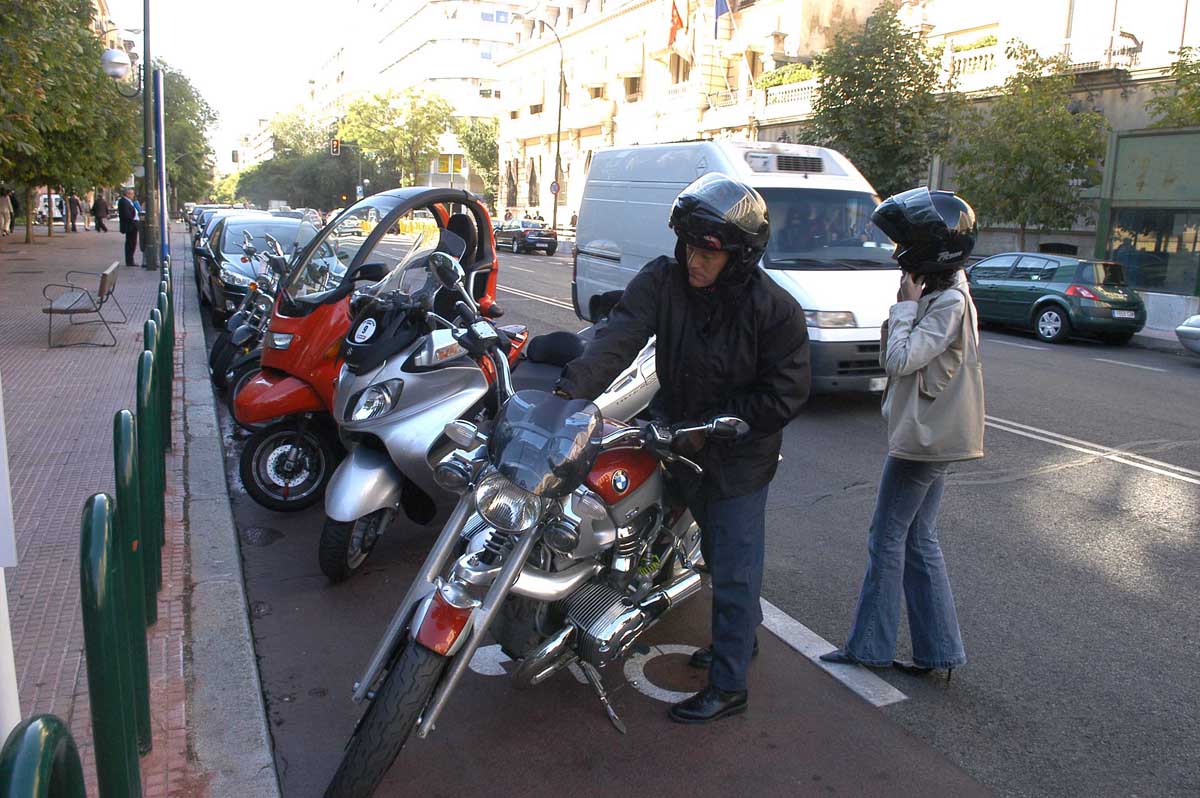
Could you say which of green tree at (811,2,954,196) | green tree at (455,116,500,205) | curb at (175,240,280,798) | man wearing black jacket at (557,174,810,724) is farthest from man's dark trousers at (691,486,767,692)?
green tree at (455,116,500,205)

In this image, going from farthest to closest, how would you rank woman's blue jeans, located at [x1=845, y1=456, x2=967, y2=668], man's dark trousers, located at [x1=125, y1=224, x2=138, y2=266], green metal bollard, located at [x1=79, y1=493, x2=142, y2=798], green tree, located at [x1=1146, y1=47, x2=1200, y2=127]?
man's dark trousers, located at [x1=125, y1=224, x2=138, y2=266], green tree, located at [x1=1146, y1=47, x2=1200, y2=127], woman's blue jeans, located at [x1=845, y1=456, x2=967, y2=668], green metal bollard, located at [x1=79, y1=493, x2=142, y2=798]

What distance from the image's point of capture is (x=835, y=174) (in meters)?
10.4

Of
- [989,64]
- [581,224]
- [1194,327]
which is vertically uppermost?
[989,64]

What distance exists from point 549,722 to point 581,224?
399 inches

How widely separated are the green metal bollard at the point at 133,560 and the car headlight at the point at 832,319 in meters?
6.54

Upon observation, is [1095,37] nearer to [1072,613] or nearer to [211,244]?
[211,244]

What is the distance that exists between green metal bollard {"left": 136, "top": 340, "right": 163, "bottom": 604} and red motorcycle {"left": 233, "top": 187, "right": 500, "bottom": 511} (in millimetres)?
925

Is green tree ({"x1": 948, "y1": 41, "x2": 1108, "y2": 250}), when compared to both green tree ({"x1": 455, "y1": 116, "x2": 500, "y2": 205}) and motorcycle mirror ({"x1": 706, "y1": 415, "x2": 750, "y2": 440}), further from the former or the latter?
green tree ({"x1": 455, "y1": 116, "x2": 500, "y2": 205})

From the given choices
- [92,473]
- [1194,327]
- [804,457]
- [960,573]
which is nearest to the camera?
[960,573]

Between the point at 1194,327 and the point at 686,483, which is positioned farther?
the point at 1194,327

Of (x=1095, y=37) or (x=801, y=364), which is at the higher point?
(x=1095, y=37)

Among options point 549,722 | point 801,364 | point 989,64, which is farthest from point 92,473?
point 989,64

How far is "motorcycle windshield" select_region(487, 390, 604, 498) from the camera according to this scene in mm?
2738

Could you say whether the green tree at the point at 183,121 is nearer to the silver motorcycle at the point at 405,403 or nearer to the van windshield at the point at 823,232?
the van windshield at the point at 823,232
